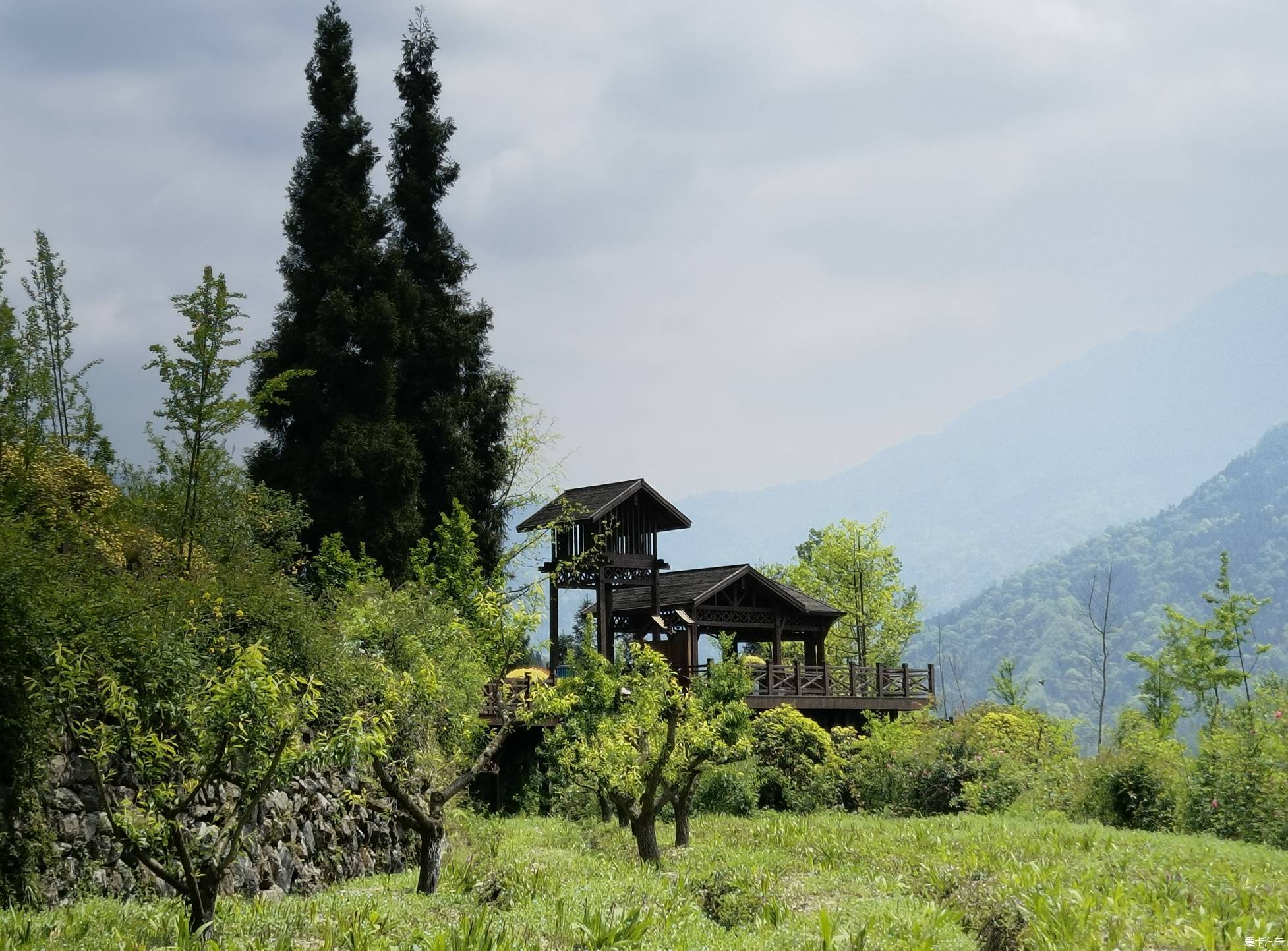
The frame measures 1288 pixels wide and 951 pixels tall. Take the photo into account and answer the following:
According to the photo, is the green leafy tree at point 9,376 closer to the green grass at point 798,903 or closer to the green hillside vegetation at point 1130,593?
the green grass at point 798,903

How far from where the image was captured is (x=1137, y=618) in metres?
137

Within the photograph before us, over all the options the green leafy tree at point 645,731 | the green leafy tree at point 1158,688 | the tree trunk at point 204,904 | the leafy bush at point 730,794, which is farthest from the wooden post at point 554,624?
the green leafy tree at point 1158,688

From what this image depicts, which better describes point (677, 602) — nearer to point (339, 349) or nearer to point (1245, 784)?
point (339, 349)

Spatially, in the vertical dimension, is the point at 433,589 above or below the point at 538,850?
above

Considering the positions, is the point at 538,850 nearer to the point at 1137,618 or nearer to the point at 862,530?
the point at 862,530

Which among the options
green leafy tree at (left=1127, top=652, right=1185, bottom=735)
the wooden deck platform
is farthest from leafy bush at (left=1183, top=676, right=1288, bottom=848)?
green leafy tree at (left=1127, top=652, right=1185, bottom=735)

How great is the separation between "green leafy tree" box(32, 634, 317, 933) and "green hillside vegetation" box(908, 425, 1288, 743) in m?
117

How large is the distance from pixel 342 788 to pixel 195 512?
634cm

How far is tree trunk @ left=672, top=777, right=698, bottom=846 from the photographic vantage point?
1550 centimetres

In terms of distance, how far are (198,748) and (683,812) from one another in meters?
9.31

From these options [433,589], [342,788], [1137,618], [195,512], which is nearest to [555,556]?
[433,589]

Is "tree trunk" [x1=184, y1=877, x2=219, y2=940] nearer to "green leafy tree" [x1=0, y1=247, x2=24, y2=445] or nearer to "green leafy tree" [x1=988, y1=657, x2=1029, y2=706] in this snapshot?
"green leafy tree" [x1=0, y1=247, x2=24, y2=445]

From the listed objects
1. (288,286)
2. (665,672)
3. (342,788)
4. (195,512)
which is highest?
(288,286)

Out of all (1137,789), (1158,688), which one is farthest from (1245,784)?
(1158,688)
